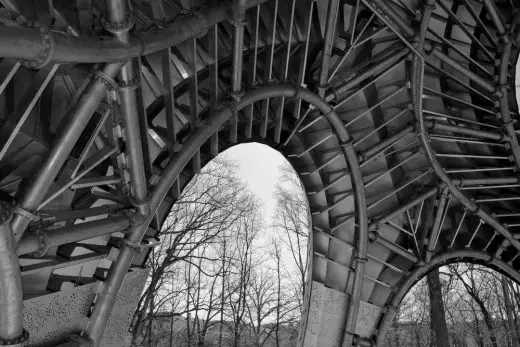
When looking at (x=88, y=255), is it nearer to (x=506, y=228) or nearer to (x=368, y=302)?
(x=368, y=302)

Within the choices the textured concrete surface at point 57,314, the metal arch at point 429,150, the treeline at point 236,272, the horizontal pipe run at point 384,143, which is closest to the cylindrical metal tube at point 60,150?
the textured concrete surface at point 57,314

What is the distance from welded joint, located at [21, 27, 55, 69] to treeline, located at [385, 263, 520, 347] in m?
27.2

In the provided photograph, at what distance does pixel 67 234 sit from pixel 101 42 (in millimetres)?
2345

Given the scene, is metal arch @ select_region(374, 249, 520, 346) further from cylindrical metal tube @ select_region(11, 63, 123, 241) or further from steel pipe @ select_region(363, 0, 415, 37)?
cylindrical metal tube @ select_region(11, 63, 123, 241)

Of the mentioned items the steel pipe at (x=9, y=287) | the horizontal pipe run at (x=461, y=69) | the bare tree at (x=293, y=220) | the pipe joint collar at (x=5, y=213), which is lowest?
the steel pipe at (x=9, y=287)

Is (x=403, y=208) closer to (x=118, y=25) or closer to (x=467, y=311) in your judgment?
(x=118, y=25)

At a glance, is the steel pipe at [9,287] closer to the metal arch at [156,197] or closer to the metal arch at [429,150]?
the metal arch at [156,197]

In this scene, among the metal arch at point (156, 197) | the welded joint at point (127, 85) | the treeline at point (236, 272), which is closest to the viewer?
the welded joint at point (127, 85)

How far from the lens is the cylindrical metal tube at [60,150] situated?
5586mm

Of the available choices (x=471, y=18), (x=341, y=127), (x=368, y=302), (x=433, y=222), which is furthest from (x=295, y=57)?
(x=368, y=302)

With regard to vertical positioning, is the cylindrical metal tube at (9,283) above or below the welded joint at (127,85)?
below

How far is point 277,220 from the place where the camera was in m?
31.4

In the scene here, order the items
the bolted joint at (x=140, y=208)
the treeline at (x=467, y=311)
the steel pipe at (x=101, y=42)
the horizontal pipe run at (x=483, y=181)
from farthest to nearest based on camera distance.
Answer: the treeline at (x=467, y=311), the horizontal pipe run at (x=483, y=181), the bolted joint at (x=140, y=208), the steel pipe at (x=101, y=42)

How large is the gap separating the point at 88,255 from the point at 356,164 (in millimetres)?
7107
